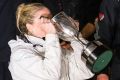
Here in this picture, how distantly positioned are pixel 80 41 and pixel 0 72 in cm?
44

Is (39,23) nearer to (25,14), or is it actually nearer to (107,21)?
(25,14)

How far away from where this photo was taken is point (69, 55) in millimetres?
1487

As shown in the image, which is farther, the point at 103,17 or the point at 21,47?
the point at 103,17

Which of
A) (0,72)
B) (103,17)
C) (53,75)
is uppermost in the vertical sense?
(103,17)

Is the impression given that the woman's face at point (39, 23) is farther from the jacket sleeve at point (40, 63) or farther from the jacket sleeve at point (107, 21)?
the jacket sleeve at point (107, 21)

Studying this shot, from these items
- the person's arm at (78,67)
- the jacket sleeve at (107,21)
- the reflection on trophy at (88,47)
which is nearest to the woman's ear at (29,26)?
the reflection on trophy at (88,47)

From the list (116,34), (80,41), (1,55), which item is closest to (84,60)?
(80,41)

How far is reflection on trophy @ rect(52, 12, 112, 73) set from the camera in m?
1.30

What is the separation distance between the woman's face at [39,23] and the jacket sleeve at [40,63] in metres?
0.05

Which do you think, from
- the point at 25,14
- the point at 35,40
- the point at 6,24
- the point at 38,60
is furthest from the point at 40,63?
the point at 6,24

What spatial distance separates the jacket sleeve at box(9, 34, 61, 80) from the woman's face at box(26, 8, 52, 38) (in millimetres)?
55

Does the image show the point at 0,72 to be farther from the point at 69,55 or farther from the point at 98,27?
the point at 98,27

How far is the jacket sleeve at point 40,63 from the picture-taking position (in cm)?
129

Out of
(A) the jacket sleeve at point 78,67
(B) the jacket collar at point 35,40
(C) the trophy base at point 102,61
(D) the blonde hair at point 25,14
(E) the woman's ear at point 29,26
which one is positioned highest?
(D) the blonde hair at point 25,14
